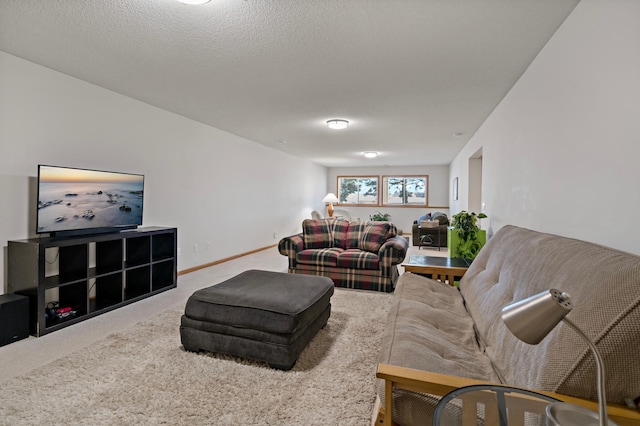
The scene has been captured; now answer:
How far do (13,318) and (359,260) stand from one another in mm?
3238

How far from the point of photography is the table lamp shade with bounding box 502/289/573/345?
1.98 ft

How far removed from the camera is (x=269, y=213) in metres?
7.09

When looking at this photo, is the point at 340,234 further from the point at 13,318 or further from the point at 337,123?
the point at 13,318

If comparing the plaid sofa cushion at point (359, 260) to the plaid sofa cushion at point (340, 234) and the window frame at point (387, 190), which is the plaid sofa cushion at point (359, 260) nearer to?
the plaid sofa cushion at point (340, 234)

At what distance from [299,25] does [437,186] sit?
888 cm

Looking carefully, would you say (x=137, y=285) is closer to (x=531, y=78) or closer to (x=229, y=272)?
(x=229, y=272)

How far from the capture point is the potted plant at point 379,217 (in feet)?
33.1

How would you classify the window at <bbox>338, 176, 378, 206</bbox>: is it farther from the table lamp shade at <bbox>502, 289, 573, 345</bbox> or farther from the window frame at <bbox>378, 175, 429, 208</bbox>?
the table lamp shade at <bbox>502, 289, 573, 345</bbox>

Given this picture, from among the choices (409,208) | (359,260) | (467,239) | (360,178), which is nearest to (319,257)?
(359,260)

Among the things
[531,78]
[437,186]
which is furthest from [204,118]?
[437,186]

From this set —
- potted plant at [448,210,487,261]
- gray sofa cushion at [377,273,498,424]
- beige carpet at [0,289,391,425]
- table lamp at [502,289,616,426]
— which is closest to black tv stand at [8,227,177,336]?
beige carpet at [0,289,391,425]

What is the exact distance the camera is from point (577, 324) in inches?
37.8

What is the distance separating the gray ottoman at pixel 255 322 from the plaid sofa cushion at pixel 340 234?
2132mm

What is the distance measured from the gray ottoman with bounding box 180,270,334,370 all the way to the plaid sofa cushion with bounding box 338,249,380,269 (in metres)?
1.58
